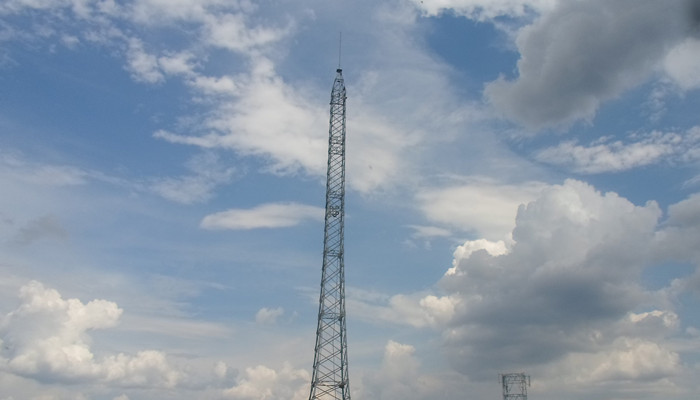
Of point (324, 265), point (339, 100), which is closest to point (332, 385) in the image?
point (324, 265)

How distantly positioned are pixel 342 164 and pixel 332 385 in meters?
44.0

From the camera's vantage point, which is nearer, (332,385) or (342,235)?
(332,385)

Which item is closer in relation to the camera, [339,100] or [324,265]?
[324,265]

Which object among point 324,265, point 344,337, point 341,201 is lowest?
point 344,337

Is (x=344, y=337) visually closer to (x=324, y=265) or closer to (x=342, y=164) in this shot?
(x=324, y=265)

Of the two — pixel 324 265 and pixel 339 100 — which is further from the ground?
pixel 339 100

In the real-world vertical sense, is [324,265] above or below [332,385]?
above

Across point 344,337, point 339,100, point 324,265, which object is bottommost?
point 344,337

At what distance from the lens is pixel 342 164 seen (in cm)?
13638

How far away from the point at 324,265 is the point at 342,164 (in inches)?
849

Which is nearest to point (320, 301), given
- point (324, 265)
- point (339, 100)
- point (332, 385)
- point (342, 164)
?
point (324, 265)

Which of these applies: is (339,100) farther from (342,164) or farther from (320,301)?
(320,301)

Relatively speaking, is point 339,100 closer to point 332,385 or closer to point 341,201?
point 341,201

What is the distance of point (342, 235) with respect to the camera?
131750 mm
